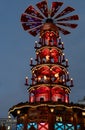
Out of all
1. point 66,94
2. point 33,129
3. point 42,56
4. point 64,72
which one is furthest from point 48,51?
point 33,129

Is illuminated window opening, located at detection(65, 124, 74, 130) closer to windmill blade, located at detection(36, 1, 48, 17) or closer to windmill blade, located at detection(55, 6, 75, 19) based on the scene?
windmill blade, located at detection(55, 6, 75, 19)

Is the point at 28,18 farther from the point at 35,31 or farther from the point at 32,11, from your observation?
the point at 35,31

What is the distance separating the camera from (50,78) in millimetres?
57812

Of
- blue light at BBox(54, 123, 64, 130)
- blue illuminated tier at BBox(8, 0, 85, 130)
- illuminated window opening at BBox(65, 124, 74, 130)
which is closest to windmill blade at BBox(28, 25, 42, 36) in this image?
blue illuminated tier at BBox(8, 0, 85, 130)

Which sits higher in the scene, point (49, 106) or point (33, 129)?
point (49, 106)

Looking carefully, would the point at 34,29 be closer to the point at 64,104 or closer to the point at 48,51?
the point at 48,51

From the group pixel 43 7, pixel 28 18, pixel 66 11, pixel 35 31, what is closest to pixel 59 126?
pixel 35 31

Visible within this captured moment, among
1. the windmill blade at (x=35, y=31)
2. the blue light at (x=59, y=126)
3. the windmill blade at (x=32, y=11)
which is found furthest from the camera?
the windmill blade at (x=35, y=31)

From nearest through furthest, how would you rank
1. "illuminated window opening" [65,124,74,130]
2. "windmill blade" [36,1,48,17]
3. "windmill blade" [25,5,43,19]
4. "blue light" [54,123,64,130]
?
"blue light" [54,123,64,130], "illuminated window opening" [65,124,74,130], "windmill blade" [36,1,48,17], "windmill blade" [25,5,43,19]

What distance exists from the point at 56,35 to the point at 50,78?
35.3ft

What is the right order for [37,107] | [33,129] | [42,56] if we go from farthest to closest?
1. [42,56]
2. [37,107]
3. [33,129]

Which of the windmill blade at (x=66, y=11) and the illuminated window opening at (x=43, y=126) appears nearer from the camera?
the illuminated window opening at (x=43, y=126)

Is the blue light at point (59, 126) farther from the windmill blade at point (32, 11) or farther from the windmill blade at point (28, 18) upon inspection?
the windmill blade at point (32, 11)

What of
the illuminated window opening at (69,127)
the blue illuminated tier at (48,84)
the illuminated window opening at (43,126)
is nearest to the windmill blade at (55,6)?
the blue illuminated tier at (48,84)
